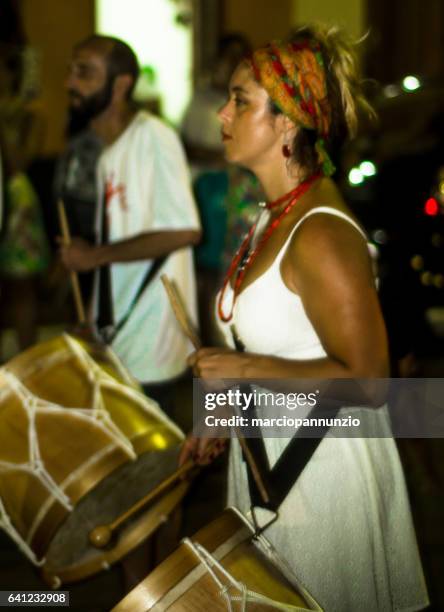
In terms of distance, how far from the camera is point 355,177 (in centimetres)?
623

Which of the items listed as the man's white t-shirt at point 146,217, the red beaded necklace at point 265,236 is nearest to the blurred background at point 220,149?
the red beaded necklace at point 265,236

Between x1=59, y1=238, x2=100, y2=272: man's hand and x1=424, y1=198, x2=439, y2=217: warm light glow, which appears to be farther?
x1=424, y1=198, x2=439, y2=217: warm light glow

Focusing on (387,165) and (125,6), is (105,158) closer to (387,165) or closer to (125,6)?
(387,165)

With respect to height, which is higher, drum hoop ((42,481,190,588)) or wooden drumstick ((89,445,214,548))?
wooden drumstick ((89,445,214,548))

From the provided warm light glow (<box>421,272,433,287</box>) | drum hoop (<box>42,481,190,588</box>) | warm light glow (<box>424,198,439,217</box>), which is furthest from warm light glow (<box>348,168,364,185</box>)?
drum hoop (<box>42,481,190,588</box>)

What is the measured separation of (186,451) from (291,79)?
33.8 inches

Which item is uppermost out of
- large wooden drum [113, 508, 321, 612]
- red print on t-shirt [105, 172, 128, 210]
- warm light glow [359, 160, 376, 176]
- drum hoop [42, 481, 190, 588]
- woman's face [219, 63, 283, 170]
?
woman's face [219, 63, 283, 170]

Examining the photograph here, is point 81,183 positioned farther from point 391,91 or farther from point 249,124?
point 391,91

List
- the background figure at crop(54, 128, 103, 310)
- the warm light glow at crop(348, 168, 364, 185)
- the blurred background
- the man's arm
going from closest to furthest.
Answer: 1. the man's arm
2. the background figure at crop(54, 128, 103, 310)
3. the blurred background
4. the warm light glow at crop(348, 168, 364, 185)

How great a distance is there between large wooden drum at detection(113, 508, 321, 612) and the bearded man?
54.9 inches

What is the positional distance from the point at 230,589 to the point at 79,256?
160 centimetres

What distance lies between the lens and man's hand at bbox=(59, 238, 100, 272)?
330cm

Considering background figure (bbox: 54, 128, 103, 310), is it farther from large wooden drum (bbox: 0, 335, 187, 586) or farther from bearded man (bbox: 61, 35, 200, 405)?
large wooden drum (bbox: 0, 335, 187, 586)

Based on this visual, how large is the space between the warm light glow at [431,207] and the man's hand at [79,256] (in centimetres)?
229
